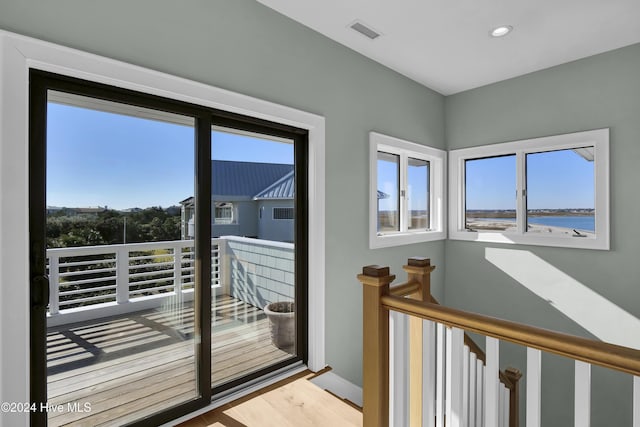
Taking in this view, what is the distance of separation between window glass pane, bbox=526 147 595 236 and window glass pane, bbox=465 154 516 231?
0.57 ft

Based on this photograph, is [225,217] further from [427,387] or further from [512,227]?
[512,227]

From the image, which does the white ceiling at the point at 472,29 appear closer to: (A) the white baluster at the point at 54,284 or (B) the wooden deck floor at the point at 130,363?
(A) the white baluster at the point at 54,284

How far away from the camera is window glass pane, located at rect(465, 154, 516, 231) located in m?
3.62

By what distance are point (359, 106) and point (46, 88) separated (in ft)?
7.10

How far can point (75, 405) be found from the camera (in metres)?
1.63

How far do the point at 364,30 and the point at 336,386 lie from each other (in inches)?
106

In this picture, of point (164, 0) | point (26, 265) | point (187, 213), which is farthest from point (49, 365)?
point (164, 0)

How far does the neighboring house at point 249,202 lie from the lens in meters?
2.08

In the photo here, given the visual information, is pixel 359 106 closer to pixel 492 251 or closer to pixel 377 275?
pixel 377 275

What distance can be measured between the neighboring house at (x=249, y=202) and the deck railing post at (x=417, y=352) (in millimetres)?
1026

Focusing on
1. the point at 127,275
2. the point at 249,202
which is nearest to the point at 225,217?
the point at 249,202

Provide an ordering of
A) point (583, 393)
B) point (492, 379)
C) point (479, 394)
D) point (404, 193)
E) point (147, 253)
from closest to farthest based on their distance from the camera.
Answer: point (583, 393)
point (492, 379)
point (479, 394)
point (147, 253)
point (404, 193)

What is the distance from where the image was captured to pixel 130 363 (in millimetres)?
1795

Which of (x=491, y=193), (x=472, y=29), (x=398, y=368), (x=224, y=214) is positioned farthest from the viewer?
(x=491, y=193)
